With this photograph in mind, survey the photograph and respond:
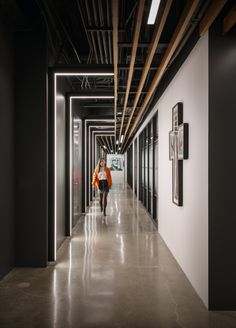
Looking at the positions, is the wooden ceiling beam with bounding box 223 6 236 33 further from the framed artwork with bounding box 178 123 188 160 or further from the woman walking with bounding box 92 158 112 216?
the woman walking with bounding box 92 158 112 216

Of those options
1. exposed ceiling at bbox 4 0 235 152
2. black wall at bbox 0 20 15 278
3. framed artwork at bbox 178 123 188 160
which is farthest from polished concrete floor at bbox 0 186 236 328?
exposed ceiling at bbox 4 0 235 152

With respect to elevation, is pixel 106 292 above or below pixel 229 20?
below

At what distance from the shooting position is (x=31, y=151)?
4301mm

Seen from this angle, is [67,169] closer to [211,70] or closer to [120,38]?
[120,38]

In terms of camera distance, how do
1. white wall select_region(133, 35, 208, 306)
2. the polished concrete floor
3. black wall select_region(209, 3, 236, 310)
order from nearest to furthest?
the polished concrete floor < black wall select_region(209, 3, 236, 310) < white wall select_region(133, 35, 208, 306)

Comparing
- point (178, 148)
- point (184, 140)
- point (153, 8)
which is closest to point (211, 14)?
point (153, 8)

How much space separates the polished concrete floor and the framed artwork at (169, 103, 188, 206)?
1130 mm

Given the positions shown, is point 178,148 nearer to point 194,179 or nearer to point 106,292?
point 194,179

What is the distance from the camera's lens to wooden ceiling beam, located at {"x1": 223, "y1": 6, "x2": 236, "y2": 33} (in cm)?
266

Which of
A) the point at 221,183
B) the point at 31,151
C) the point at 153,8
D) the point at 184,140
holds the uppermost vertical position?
the point at 153,8

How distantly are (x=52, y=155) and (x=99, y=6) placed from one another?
2253mm

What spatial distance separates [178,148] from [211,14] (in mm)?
1899

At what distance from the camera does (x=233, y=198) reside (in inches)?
117

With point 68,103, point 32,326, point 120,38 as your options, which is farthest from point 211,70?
point 68,103
